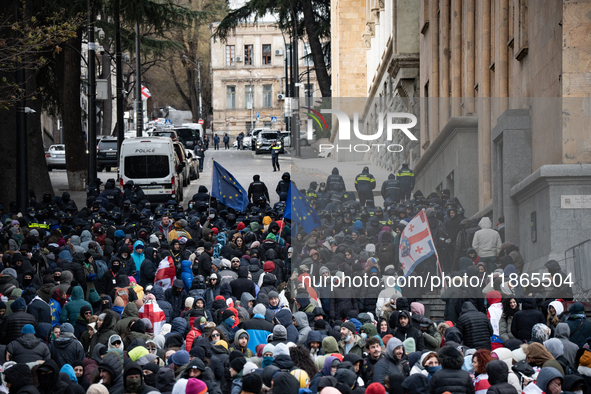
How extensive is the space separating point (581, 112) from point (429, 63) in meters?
14.1

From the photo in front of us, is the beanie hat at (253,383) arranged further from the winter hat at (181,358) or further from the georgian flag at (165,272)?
the georgian flag at (165,272)

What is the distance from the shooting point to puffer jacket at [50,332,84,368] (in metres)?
11.0

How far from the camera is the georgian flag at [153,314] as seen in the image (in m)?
13.0

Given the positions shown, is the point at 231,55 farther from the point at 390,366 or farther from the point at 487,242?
the point at 390,366

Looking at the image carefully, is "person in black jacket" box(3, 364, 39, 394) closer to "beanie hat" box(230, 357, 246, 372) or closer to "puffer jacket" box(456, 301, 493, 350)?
"beanie hat" box(230, 357, 246, 372)

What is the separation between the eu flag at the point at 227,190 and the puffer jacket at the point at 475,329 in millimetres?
10329

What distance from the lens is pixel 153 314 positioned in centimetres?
1304

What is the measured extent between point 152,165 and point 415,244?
14.6m

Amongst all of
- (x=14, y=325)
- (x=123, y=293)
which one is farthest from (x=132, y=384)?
(x=123, y=293)

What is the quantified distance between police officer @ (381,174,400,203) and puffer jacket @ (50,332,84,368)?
20.7 feet

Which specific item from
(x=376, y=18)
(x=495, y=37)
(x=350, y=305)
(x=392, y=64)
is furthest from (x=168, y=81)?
(x=350, y=305)

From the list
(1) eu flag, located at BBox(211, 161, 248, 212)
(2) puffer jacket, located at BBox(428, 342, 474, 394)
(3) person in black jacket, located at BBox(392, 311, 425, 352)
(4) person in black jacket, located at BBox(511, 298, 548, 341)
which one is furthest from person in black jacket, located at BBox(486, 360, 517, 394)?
(1) eu flag, located at BBox(211, 161, 248, 212)

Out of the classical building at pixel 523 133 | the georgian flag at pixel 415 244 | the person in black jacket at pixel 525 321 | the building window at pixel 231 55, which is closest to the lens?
the person in black jacket at pixel 525 321

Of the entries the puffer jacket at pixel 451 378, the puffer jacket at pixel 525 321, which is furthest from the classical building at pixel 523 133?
the puffer jacket at pixel 451 378
